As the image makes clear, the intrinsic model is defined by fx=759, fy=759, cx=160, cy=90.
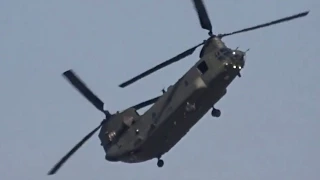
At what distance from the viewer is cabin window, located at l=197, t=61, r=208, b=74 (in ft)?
195

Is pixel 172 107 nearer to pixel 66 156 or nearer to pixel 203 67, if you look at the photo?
pixel 203 67

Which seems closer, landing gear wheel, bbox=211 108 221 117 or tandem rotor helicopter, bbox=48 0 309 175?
tandem rotor helicopter, bbox=48 0 309 175

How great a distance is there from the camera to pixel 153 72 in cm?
6088

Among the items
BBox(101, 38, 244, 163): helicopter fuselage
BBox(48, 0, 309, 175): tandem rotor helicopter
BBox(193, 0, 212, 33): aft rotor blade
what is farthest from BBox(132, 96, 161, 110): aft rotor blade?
BBox(193, 0, 212, 33): aft rotor blade

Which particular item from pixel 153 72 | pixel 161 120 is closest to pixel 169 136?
pixel 161 120

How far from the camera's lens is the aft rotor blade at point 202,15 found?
60.1 m

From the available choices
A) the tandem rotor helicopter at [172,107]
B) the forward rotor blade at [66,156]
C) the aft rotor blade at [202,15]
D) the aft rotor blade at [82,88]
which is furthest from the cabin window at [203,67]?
the forward rotor blade at [66,156]

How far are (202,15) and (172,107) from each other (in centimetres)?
778

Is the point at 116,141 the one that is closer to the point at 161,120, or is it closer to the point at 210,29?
the point at 161,120

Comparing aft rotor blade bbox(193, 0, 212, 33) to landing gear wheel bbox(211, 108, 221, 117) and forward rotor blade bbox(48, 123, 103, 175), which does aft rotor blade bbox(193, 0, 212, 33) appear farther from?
forward rotor blade bbox(48, 123, 103, 175)

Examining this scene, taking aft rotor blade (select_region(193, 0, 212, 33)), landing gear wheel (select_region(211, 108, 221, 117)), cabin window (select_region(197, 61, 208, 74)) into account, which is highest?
aft rotor blade (select_region(193, 0, 212, 33))

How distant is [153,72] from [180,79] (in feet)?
7.47

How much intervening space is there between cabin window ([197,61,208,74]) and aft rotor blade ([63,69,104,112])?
37.9 ft

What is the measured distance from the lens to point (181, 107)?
60.0 metres
